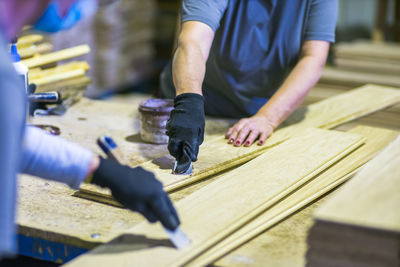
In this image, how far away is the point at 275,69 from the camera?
2.88 meters

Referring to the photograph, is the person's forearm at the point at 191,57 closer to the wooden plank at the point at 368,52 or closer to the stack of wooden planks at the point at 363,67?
the stack of wooden planks at the point at 363,67

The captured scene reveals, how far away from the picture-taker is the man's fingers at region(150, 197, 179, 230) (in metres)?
1.44

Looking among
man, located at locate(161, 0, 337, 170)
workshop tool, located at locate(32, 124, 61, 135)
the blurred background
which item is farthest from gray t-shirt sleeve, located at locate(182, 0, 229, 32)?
the blurred background

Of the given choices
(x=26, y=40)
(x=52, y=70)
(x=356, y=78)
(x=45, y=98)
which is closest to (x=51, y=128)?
(x=45, y=98)

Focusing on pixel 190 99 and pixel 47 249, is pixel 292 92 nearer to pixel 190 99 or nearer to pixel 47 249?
pixel 190 99

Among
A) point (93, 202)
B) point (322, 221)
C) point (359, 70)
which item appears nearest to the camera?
point (322, 221)

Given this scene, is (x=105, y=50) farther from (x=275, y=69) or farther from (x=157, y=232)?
(x=157, y=232)

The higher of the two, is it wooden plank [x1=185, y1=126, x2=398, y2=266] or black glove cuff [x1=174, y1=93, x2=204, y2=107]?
black glove cuff [x1=174, y1=93, x2=204, y2=107]

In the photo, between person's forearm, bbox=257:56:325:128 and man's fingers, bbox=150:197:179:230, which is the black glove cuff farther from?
man's fingers, bbox=150:197:179:230

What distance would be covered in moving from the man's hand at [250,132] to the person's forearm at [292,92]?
0.25 feet

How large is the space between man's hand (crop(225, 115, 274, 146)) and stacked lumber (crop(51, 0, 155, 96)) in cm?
370

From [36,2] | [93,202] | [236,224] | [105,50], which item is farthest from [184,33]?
[105,50]

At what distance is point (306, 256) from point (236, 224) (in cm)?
26

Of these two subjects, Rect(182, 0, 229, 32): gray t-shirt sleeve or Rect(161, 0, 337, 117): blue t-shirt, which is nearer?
Rect(182, 0, 229, 32): gray t-shirt sleeve
